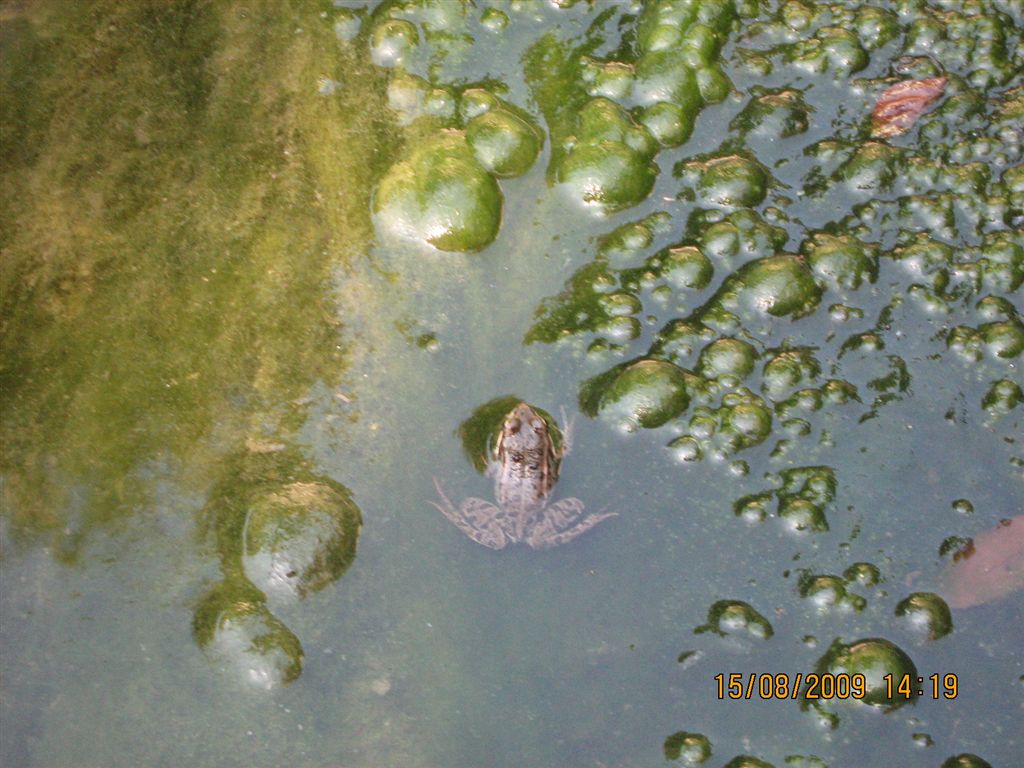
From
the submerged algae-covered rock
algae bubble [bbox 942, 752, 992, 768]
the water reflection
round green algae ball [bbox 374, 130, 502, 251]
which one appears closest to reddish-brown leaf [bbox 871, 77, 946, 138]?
round green algae ball [bbox 374, 130, 502, 251]

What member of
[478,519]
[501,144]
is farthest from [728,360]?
[501,144]

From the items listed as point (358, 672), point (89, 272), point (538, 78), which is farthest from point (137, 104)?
point (358, 672)

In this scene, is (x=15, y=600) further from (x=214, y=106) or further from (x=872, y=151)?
(x=872, y=151)

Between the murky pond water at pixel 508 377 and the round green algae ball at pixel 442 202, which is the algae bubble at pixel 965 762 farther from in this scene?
the round green algae ball at pixel 442 202

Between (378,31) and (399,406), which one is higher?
(378,31)

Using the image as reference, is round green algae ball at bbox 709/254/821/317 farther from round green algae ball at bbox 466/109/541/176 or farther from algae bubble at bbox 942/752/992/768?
algae bubble at bbox 942/752/992/768
